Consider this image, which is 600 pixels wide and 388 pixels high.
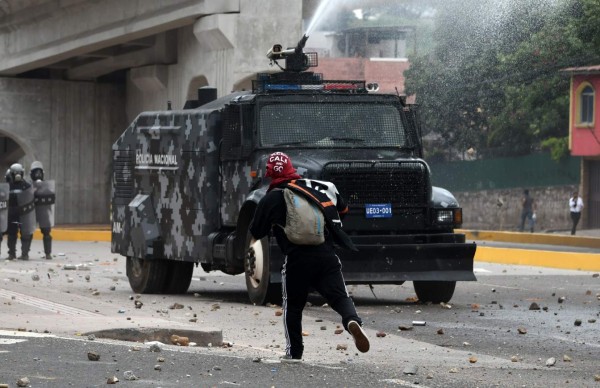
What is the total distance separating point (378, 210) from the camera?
61.4 ft

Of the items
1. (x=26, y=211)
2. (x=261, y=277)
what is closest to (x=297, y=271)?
(x=261, y=277)

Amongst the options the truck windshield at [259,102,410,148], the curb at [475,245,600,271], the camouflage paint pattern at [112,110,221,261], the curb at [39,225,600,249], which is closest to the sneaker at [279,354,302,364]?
the truck windshield at [259,102,410,148]

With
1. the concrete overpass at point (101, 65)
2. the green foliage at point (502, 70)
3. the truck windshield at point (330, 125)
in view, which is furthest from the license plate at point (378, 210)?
the green foliage at point (502, 70)

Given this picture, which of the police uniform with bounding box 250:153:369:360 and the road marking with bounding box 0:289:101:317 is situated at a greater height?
the police uniform with bounding box 250:153:369:360

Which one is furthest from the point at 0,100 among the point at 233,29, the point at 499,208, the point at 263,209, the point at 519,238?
the point at 263,209

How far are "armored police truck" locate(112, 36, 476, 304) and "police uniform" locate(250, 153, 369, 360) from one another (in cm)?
561

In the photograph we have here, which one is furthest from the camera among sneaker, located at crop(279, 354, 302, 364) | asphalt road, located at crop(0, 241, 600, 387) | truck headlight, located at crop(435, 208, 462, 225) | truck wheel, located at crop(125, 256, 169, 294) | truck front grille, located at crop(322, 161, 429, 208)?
truck wheel, located at crop(125, 256, 169, 294)

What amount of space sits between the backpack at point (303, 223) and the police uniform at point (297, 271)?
0.08 m

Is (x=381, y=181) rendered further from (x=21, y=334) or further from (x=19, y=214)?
(x=19, y=214)

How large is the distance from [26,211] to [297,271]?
18.7 m

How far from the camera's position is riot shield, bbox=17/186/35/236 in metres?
30.3

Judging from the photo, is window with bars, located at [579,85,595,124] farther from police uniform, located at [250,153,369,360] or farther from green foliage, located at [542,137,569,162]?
police uniform, located at [250,153,369,360]

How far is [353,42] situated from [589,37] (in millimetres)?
66814

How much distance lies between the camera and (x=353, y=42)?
361 feet
